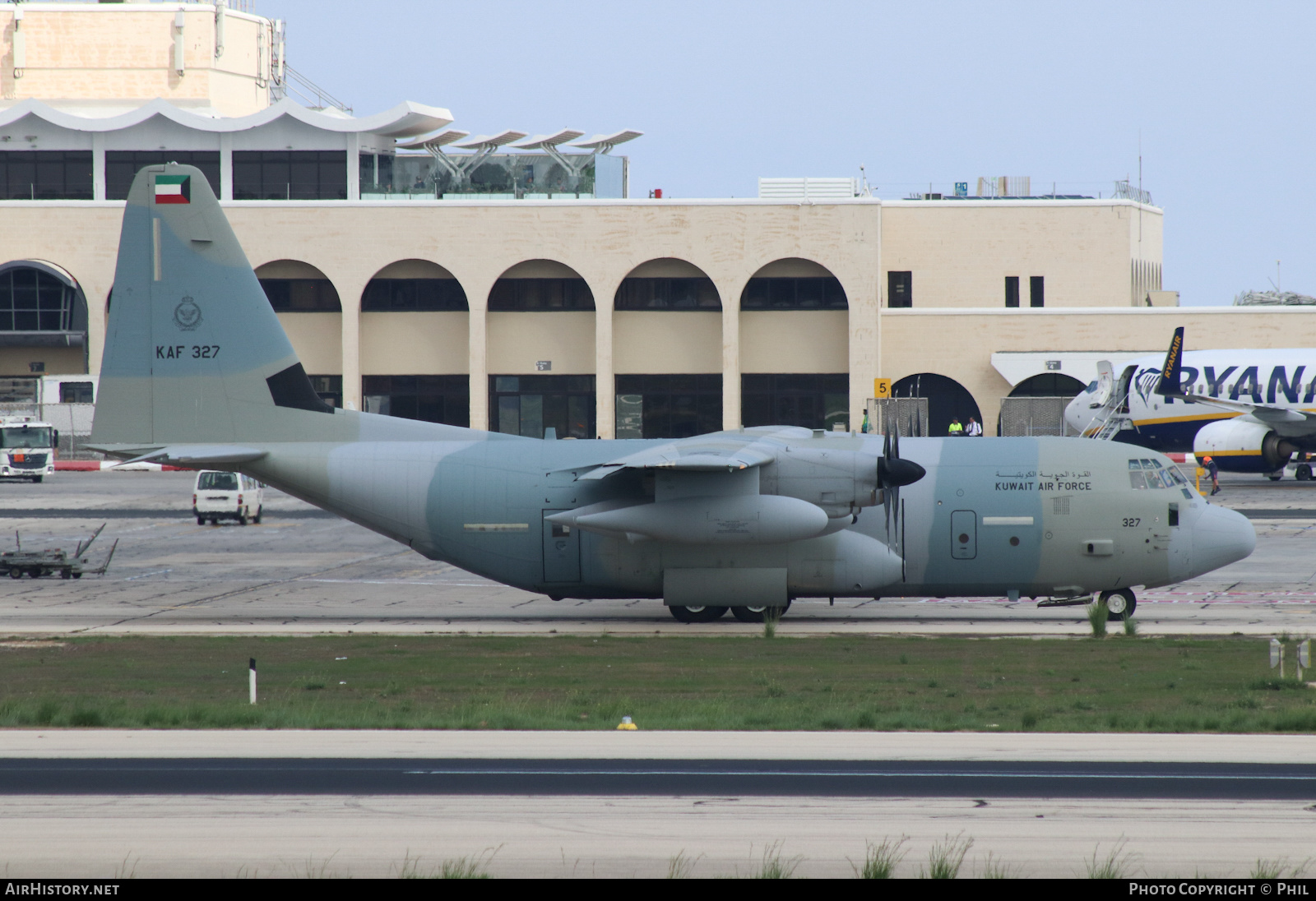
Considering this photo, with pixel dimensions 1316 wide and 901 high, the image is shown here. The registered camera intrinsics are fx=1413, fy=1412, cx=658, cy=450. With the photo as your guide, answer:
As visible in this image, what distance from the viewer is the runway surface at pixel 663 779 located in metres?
15.5

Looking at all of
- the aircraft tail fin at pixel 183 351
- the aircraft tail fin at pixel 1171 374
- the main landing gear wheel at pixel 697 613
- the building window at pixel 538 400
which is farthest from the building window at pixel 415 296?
the main landing gear wheel at pixel 697 613

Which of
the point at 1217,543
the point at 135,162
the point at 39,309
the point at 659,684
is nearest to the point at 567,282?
the point at 135,162

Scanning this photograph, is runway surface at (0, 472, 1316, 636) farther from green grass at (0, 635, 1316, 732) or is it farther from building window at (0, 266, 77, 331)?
building window at (0, 266, 77, 331)

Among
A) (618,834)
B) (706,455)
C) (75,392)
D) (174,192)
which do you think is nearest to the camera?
(618,834)

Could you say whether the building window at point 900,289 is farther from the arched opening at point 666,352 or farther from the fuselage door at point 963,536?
the fuselage door at point 963,536

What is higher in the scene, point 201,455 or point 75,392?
point 75,392

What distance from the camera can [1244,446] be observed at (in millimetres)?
62594

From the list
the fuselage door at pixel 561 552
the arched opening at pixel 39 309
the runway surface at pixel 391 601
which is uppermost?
the arched opening at pixel 39 309

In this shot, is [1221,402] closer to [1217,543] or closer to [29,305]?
[1217,543]

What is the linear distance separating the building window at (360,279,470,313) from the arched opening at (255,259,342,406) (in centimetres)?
218

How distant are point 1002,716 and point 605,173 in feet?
227

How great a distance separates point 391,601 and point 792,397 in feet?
159

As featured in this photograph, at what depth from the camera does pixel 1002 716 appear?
19.9 metres

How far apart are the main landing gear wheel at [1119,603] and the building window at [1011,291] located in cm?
5717
